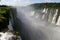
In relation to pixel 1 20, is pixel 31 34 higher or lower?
lower

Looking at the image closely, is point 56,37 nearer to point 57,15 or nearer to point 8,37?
point 8,37

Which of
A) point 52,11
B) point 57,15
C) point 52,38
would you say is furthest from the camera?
point 52,11

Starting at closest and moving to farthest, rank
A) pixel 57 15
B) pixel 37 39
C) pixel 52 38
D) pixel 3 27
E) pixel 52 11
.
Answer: pixel 3 27 < pixel 37 39 < pixel 52 38 < pixel 57 15 < pixel 52 11

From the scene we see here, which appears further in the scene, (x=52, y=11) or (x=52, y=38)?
(x=52, y=11)

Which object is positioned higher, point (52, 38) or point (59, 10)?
point (59, 10)

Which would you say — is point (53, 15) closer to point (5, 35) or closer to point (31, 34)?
point (31, 34)

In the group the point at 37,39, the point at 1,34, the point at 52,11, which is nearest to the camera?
the point at 1,34

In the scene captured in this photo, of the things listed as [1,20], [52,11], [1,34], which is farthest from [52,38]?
[52,11]

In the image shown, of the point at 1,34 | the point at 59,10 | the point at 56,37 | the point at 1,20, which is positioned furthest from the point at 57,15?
the point at 1,34

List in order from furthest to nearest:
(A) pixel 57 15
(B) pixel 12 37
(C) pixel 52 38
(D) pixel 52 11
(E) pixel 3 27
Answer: (D) pixel 52 11 < (A) pixel 57 15 < (C) pixel 52 38 < (E) pixel 3 27 < (B) pixel 12 37
